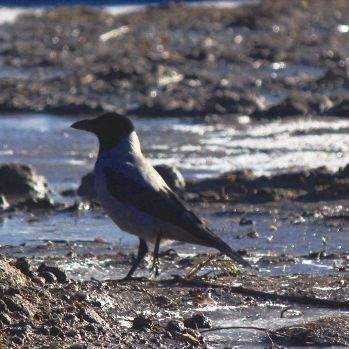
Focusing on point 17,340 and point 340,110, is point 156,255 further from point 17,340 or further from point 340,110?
point 340,110

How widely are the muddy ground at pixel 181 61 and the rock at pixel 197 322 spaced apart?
993 centimetres

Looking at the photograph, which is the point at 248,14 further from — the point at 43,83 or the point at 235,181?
the point at 235,181

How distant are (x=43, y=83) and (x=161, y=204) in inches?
441

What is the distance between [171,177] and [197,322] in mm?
4499

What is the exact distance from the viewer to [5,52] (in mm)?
23250

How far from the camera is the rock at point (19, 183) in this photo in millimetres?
11758

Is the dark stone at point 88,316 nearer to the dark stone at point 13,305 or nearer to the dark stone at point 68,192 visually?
the dark stone at point 13,305

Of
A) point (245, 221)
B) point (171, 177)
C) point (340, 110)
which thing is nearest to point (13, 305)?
point (245, 221)

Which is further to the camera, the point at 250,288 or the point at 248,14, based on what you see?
the point at 248,14

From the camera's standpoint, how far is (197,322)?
23.7 feet

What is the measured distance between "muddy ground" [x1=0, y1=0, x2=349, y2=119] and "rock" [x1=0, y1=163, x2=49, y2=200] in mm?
5351

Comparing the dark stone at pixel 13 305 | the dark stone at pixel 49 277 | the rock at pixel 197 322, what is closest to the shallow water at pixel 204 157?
the dark stone at pixel 49 277

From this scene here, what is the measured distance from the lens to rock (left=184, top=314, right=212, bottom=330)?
7.22 metres

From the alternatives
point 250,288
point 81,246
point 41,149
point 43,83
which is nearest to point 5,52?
point 43,83
